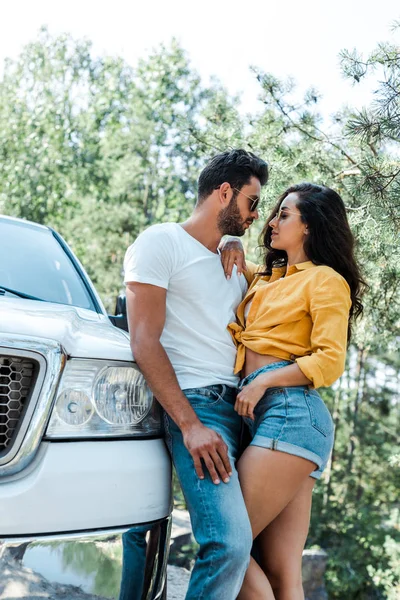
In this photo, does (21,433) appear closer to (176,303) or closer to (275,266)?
(176,303)

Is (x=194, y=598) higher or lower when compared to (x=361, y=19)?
lower

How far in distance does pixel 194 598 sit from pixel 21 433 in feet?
2.51

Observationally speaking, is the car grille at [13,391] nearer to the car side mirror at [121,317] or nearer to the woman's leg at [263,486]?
the woman's leg at [263,486]

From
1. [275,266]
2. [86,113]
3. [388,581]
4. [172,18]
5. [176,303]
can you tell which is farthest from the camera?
[86,113]

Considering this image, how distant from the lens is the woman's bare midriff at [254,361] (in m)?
2.54

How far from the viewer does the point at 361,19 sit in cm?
518

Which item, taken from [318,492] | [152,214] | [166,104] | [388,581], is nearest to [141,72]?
[166,104]

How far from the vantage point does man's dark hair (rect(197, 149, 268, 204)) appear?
9.45 ft

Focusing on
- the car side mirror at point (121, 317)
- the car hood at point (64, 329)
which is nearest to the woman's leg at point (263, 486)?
the car hood at point (64, 329)

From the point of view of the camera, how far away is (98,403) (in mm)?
2086

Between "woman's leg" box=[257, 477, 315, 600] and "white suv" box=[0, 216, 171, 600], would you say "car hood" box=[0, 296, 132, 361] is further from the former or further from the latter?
"woman's leg" box=[257, 477, 315, 600]

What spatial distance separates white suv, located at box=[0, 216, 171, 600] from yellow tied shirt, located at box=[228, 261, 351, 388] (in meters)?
0.52

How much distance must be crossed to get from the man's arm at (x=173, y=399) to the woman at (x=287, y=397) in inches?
5.7

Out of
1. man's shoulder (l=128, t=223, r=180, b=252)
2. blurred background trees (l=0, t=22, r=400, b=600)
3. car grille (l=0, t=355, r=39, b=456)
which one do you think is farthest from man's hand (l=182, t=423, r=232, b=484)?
blurred background trees (l=0, t=22, r=400, b=600)
